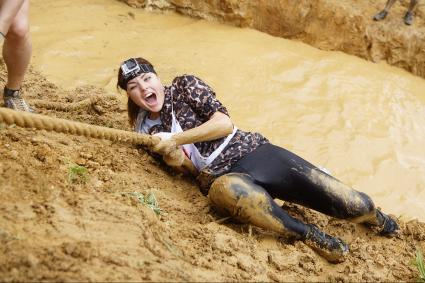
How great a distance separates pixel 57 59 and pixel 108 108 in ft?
3.19

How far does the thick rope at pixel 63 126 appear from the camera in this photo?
1.86 meters

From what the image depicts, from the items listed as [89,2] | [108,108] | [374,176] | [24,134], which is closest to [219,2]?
[89,2]

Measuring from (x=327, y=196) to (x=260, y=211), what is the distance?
1.27 ft

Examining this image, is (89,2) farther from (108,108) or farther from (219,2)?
(108,108)

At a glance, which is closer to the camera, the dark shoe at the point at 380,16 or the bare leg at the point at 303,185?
the bare leg at the point at 303,185

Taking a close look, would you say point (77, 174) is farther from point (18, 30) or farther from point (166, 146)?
point (18, 30)

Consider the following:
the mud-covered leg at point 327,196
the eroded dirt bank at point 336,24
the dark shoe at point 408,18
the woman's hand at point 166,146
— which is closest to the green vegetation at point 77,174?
the woman's hand at point 166,146

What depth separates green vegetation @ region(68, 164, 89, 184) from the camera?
6.54 feet

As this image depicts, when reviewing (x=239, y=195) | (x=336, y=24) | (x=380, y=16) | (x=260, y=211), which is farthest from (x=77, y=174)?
Result: (x=380, y=16)

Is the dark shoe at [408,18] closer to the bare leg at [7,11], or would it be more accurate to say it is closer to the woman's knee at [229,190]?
the woman's knee at [229,190]

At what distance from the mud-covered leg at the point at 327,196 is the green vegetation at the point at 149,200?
697 mm

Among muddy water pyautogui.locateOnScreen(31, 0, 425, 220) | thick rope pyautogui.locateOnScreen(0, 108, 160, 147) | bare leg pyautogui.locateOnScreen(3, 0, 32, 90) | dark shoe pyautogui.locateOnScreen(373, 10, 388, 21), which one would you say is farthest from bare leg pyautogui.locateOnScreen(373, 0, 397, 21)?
bare leg pyautogui.locateOnScreen(3, 0, 32, 90)

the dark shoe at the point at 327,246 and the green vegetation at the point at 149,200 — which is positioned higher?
the green vegetation at the point at 149,200

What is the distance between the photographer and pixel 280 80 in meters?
4.02
